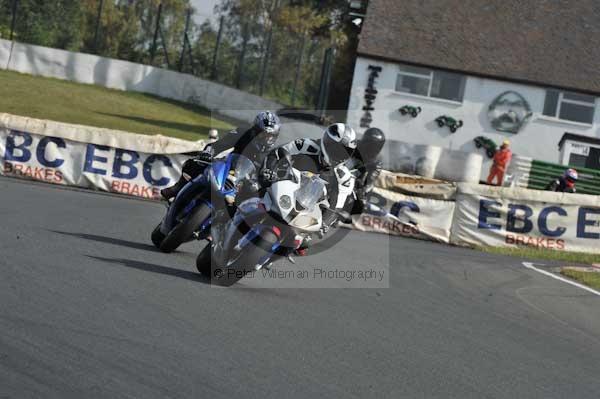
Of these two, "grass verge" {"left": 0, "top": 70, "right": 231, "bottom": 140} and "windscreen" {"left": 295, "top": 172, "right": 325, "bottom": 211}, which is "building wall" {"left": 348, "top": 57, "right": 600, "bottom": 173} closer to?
"grass verge" {"left": 0, "top": 70, "right": 231, "bottom": 140}

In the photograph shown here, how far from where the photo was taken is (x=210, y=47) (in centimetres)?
3525

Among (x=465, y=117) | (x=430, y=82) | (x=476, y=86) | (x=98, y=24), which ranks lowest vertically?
(x=465, y=117)

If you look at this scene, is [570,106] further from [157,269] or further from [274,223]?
[274,223]

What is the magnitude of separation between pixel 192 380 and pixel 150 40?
31.3 meters

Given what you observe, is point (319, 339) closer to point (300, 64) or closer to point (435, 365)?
point (435, 365)

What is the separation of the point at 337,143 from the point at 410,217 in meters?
8.24

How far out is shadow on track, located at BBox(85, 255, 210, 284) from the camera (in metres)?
8.64

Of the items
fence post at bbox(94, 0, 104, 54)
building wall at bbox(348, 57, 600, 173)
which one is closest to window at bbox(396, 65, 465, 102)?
building wall at bbox(348, 57, 600, 173)

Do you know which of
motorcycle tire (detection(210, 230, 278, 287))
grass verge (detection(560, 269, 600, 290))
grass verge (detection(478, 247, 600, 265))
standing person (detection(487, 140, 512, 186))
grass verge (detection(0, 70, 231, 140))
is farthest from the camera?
standing person (detection(487, 140, 512, 186))

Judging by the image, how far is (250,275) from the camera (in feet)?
31.4

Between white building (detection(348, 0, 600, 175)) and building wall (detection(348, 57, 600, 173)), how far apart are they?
34mm

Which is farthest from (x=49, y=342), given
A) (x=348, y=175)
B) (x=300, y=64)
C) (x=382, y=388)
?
(x=300, y=64)

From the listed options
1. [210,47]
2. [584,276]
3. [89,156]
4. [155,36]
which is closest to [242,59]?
[210,47]

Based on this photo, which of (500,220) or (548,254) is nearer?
(548,254)
